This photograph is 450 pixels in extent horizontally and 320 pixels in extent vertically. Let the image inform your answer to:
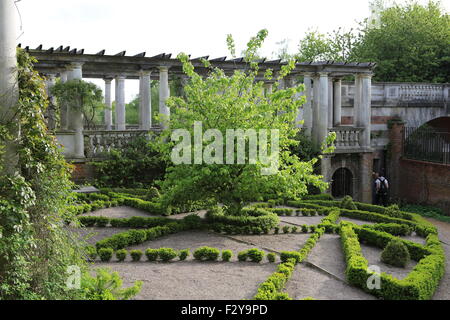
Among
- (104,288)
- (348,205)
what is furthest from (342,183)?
(104,288)

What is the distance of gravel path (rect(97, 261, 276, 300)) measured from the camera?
32.1ft

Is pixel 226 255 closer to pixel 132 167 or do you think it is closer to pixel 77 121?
pixel 132 167

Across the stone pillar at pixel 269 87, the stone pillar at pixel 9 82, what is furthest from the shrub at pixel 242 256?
the stone pillar at pixel 269 87

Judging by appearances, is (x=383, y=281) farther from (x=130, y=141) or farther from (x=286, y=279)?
(x=130, y=141)

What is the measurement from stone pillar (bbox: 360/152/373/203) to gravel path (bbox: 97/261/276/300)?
14.1 metres

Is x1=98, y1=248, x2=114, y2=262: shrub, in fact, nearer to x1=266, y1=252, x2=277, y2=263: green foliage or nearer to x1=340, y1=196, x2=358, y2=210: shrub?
x1=266, y1=252, x2=277, y2=263: green foliage

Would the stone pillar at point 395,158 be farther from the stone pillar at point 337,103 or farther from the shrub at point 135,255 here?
the shrub at point 135,255

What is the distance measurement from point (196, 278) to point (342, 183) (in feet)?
52.0

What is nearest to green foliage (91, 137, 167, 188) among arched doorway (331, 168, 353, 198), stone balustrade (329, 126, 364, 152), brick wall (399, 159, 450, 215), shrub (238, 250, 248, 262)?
shrub (238, 250, 248, 262)

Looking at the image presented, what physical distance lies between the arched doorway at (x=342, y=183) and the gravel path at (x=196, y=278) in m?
14.0

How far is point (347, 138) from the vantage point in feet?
80.8

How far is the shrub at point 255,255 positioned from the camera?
12.1 metres
